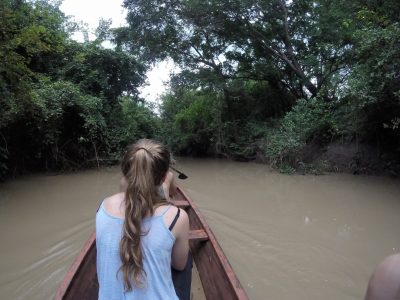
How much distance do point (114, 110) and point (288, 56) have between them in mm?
7628

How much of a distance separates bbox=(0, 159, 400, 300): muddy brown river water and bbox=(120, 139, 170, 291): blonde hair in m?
2.57

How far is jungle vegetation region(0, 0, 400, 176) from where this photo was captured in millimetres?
8375

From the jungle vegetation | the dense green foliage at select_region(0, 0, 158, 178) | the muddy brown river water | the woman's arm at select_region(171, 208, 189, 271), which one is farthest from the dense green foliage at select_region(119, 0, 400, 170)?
the woman's arm at select_region(171, 208, 189, 271)

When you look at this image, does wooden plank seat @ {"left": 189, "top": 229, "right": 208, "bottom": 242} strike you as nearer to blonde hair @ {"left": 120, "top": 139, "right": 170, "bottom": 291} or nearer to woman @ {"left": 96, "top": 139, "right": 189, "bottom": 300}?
woman @ {"left": 96, "top": 139, "right": 189, "bottom": 300}

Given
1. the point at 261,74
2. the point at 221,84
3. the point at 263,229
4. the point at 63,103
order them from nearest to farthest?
the point at 263,229, the point at 63,103, the point at 221,84, the point at 261,74

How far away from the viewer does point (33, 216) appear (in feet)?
21.1

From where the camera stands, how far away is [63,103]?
34.7ft

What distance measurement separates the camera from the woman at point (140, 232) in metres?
1.45

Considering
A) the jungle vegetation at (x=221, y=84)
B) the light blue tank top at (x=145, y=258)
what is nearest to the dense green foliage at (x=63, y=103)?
the jungle vegetation at (x=221, y=84)

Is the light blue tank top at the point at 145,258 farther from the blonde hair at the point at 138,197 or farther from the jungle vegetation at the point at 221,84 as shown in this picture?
the jungle vegetation at the point at 221,84

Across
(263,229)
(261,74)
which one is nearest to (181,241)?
(263,229)

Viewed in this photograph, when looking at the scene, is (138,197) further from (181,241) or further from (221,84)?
(221,84)

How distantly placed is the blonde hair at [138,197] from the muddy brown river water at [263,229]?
A: 8.43 feet

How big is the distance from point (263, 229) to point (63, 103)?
25.1 ft
